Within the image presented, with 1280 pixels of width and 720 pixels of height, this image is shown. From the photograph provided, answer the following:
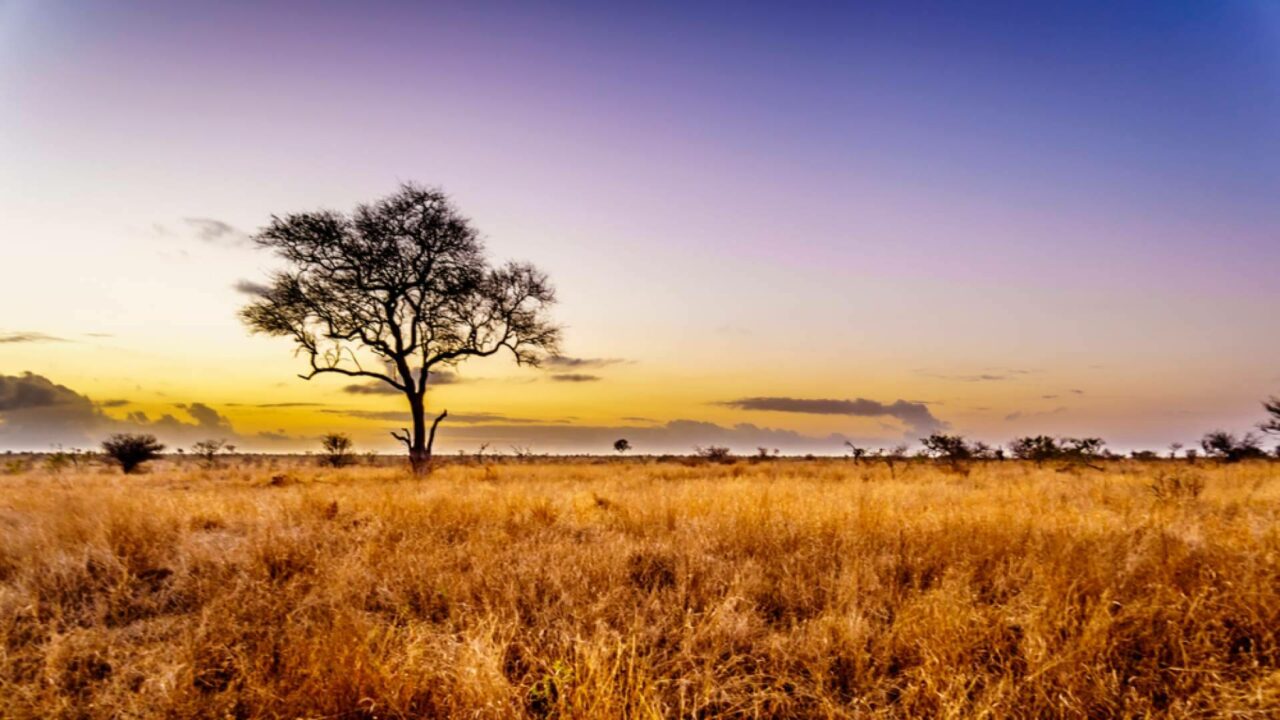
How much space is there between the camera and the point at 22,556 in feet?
18.1

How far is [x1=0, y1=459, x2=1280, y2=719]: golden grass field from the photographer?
315 centimetres

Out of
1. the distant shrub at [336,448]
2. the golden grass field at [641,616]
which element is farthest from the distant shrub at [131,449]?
the golden grass field at [641,616]

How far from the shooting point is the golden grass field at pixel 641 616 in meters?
3.15

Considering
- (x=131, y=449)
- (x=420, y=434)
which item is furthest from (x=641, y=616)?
(x=131, y=449)

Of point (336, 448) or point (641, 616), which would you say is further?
point (336, 448)

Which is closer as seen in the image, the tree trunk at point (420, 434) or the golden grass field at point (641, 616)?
the golden grass field at point (641, 616)

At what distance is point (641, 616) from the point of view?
4203mm

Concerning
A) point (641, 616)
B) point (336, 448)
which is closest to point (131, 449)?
point (336, 448)

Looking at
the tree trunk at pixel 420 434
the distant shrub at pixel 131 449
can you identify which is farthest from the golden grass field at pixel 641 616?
the distant shrub at pixel 131 449

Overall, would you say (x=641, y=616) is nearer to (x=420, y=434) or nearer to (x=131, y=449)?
(x=420, y=434)

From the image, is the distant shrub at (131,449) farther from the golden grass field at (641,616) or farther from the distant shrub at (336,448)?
the golden grass field at (641,616)

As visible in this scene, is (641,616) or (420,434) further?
(420,434)

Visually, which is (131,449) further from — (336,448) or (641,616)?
(641,616)

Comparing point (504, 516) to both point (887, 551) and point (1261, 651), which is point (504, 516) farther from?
point (1261, 651)
